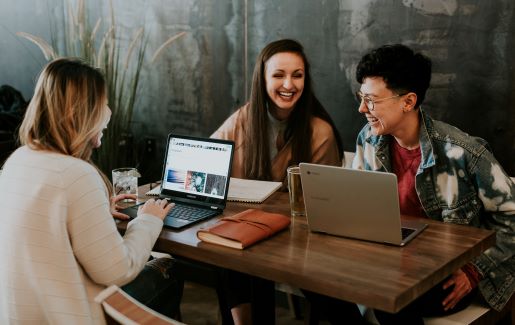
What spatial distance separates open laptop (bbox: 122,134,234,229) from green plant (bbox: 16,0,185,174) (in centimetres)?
142

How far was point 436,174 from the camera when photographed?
2207 mm

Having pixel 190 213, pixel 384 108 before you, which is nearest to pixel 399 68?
pixel 384 108

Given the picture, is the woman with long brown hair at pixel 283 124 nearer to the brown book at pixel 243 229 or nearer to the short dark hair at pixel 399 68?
the short dark hair at pixel 399 68

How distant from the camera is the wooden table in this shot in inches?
61.1

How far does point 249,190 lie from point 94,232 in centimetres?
82

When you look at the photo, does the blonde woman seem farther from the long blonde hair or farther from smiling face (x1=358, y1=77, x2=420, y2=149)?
smiling face (x1=358, y1=77, x2=420, y2=149)

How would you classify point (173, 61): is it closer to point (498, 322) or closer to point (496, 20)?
point (496, 20)

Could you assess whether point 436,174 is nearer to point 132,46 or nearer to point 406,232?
point 406,232

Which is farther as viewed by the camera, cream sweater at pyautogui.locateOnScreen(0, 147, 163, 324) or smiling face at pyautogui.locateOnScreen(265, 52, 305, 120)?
smiling face at pyautogui.locateOnScreen(265, 52, 305, 120)

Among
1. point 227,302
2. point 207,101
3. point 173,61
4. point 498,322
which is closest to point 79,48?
point 173,61

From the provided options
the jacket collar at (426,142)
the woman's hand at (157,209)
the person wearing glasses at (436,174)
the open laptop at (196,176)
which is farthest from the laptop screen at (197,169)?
the jacket collar at (426,142)

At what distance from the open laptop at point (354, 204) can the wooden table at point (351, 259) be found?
0.03m

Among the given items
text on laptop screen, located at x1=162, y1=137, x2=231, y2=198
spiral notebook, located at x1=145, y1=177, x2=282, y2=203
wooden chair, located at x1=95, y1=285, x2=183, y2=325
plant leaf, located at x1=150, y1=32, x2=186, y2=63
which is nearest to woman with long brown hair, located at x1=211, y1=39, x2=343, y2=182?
spiral notebook, located at x1=145, y1=177, x2=282, y2=203

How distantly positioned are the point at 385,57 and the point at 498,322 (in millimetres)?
948
